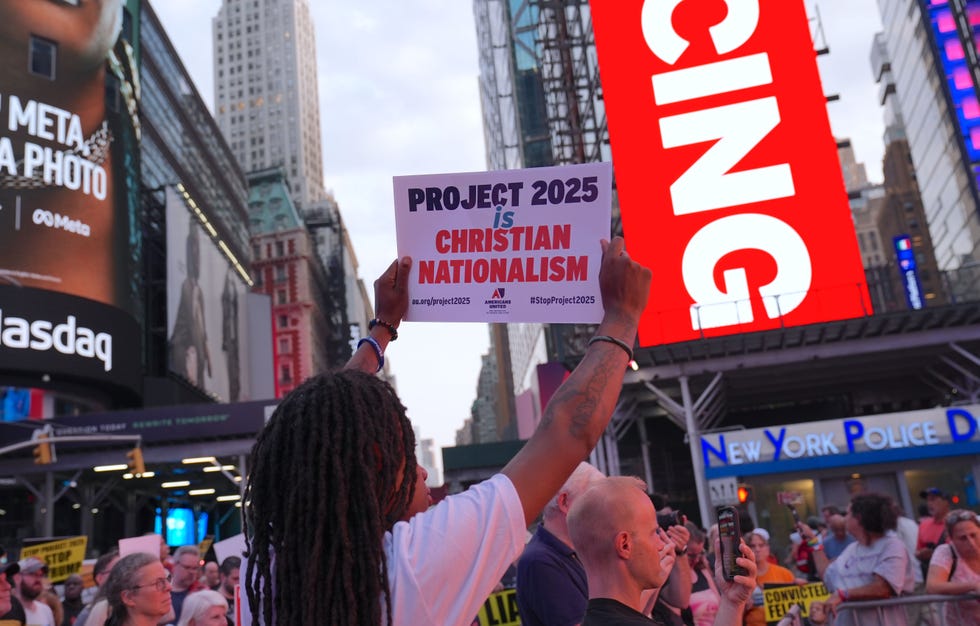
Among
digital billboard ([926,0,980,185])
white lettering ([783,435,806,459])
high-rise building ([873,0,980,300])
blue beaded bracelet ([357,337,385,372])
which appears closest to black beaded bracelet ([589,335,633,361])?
blue beaded bracelet ([357,337,385,372])

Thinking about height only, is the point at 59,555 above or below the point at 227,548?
above

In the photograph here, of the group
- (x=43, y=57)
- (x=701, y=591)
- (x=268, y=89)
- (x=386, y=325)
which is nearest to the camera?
(x=386, y=325)

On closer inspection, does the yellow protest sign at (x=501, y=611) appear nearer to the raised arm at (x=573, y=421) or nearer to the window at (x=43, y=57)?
the raised arm at (x=573, y=421)

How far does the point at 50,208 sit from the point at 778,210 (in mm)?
26508

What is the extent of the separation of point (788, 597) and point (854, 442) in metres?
13.6

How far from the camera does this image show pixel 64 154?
3553 cm

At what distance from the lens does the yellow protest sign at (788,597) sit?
26.9 ft

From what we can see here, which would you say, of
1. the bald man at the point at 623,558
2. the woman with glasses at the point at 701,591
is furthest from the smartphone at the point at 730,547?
the woman with glasses at the point at 701,591

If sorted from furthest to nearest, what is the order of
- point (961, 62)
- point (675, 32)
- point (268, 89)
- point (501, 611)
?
point (268, 89) < point (961, 62) < point (675, 32) < point (501, 611)

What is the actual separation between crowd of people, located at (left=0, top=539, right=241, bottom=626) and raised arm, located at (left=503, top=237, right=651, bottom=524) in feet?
12.8

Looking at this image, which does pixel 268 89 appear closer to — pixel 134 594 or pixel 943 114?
pixel 943 114

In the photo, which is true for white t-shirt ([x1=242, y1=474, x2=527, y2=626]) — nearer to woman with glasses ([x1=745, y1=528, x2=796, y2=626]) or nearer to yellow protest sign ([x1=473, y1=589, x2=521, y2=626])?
woman with glasses ([x1=745, y1=528, x2=796, y2=626])

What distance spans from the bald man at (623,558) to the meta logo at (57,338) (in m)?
34.3

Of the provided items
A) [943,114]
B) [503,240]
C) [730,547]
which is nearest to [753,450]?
[730,547]
